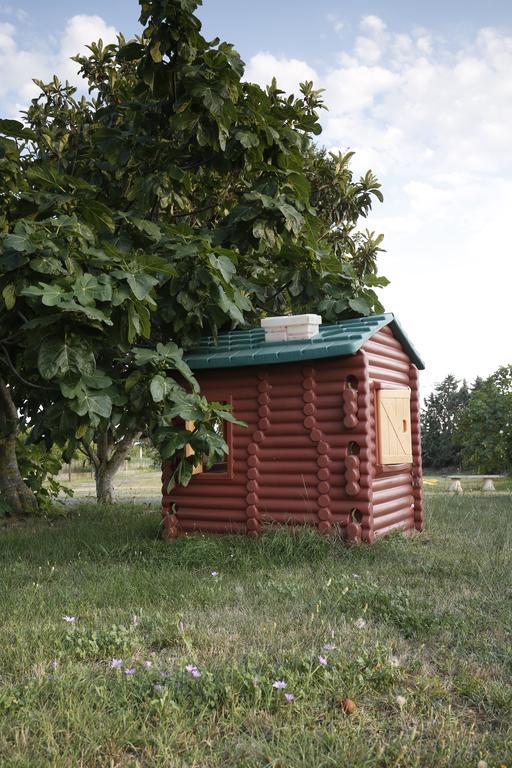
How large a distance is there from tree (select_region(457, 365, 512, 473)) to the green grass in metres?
14.8

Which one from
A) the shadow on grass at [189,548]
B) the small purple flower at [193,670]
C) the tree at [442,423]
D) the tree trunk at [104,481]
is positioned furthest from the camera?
the tree at [442,423]

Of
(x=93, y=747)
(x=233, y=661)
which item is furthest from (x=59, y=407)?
(x=93, y=747)

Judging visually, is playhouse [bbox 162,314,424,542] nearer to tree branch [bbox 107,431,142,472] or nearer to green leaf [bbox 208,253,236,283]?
green leaf [bbox 208,253,236,283]

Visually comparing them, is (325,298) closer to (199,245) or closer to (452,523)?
(199,245)

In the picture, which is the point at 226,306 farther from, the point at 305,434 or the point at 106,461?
the point at 106,461

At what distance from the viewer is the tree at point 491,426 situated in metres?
21.3

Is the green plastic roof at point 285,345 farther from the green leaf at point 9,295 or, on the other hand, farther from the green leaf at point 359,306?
the green leaf at point 9,295

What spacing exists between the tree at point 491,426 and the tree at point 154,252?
12.4m

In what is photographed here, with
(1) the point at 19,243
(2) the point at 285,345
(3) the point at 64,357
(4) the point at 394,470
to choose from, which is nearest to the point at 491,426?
(4) the point at 394,470

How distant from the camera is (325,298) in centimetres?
1008

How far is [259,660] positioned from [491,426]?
19.2 m

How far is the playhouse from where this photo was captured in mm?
8086

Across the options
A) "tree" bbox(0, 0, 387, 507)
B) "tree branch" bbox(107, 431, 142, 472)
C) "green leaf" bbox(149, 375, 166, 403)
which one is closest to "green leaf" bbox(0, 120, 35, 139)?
"tree" bbox(0, 0, 387, 507)

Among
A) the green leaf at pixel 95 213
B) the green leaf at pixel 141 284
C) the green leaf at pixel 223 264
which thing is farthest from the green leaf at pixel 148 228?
the green leaf at pixel 141 284
